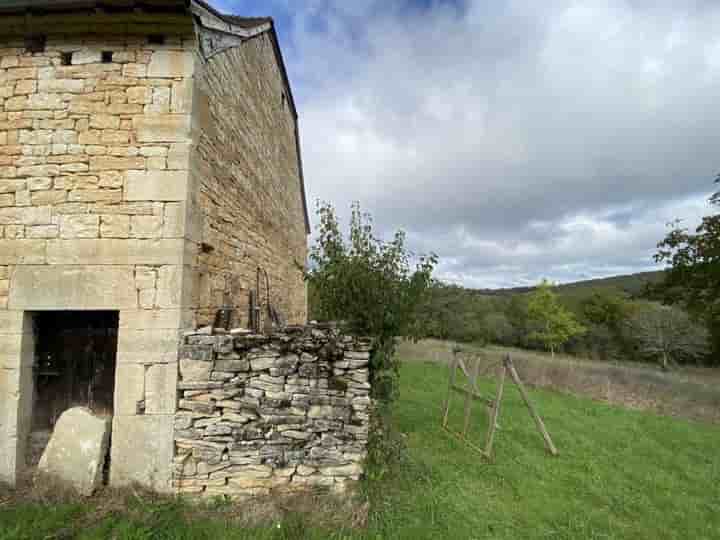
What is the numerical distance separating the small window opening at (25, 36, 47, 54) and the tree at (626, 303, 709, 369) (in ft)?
96.2

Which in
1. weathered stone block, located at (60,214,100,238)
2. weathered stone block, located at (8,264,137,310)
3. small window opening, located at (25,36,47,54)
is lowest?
weathered stone block, located at (8,264,137,310)

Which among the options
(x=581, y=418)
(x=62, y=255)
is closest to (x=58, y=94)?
(x=62, y=255)

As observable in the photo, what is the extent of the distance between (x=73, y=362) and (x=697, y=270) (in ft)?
54.6

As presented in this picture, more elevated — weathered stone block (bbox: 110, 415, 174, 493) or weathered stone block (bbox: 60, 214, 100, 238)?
weathered stone block (bbox: 60, 214, 100, 238)

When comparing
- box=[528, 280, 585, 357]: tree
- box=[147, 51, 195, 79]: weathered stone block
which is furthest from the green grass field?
box=[528, 280, 585, 357]: tree

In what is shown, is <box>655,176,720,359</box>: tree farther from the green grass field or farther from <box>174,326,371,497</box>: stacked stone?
<box>174,326,371,497</box>: stacked stone

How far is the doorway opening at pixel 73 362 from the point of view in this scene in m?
3.93

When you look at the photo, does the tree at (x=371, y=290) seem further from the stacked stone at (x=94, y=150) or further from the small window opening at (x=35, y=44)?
the small window opening at (x=35, y=44)

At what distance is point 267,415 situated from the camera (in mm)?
3699

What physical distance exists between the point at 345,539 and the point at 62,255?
455 cm

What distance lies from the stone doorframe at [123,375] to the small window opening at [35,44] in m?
2.86

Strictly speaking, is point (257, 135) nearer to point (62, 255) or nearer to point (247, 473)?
point (62, 255)

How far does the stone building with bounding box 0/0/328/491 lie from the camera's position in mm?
3658

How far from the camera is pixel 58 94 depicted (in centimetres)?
393
